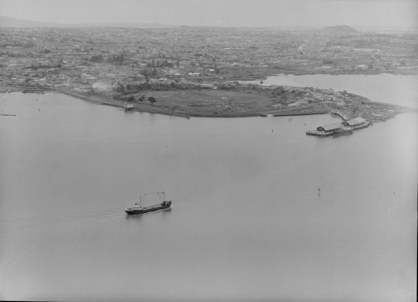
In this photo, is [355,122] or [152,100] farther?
[152,100]

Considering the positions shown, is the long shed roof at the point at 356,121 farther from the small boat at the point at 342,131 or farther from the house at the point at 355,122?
the small boat at the point at 342,131

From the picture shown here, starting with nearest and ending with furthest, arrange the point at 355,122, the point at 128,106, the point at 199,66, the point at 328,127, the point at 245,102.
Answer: the point at 328,127, the point at 355,122, the point at 128,106, the point at 245,102, the point at 199,66

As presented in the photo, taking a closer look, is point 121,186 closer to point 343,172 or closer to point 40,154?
point 40,154

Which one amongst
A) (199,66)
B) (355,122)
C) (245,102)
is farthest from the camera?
(199,66)

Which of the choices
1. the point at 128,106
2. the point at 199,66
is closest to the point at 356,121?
the point at 128,106

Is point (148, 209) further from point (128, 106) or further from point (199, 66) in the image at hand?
point (199, 66)

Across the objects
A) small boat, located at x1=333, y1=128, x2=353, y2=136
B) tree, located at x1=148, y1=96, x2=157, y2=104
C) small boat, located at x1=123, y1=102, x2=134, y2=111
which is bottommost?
small boat, located at x1=333, y1=128, x2=353, y2=136

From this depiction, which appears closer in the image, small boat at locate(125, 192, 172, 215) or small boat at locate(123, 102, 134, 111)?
small boat at locate(125, 192, 172, 215)

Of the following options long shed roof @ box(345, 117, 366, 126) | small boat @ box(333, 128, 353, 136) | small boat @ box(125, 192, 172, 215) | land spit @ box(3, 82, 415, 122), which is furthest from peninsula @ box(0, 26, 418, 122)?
small boat @ box(125, 192, 172, 215)

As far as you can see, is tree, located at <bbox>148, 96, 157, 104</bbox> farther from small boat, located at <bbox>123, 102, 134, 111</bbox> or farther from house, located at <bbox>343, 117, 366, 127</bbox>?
house, located at <bbox>343, 117, 366, 127</bbox>

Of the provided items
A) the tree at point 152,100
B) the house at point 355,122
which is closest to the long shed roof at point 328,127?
the house at point 355,122

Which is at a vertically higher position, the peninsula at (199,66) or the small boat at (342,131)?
the peninsula at (199,66)
